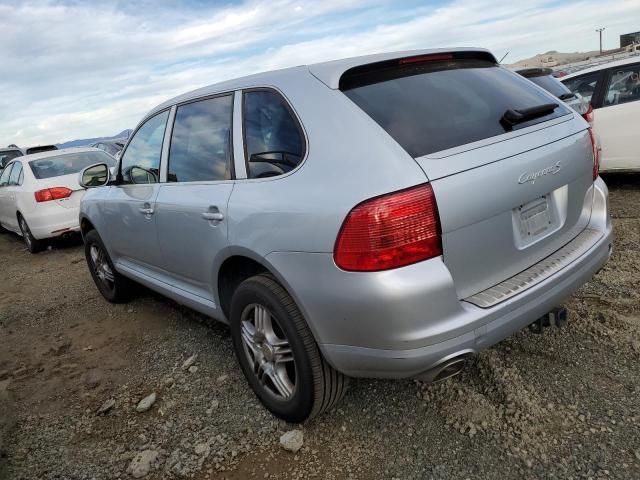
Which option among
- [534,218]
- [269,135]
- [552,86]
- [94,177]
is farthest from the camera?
[552,86]

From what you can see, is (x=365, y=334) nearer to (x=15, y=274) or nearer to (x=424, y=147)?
(x=424, y=147)

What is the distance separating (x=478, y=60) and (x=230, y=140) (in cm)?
145

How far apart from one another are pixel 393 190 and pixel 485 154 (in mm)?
478

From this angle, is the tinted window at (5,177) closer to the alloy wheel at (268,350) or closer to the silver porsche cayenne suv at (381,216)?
the silver porsche cayenne suv at (381,216)

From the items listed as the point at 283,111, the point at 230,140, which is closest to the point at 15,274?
the point at 230,140

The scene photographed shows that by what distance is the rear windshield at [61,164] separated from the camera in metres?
7.67

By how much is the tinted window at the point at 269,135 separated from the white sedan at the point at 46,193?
560 cm

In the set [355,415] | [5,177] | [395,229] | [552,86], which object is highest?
[395,229]

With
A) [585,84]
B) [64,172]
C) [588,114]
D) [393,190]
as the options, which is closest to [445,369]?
[393,190]

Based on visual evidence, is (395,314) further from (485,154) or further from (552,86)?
(552,86)

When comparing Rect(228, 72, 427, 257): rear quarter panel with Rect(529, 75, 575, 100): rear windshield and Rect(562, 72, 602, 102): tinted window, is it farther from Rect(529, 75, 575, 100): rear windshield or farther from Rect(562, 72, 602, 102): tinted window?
Rect(562, 72, 602, 102): tinted window

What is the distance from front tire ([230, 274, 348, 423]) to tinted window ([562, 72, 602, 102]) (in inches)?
241

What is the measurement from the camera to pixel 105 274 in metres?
4.83

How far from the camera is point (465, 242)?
79.0 inches
